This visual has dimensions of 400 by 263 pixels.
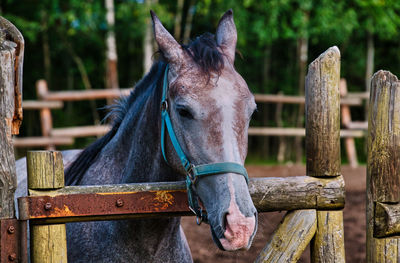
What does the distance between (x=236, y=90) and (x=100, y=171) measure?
100cm

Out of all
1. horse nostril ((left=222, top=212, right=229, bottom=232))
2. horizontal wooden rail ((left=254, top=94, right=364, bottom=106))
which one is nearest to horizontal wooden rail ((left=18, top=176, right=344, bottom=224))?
horse nostril ((left=222, top=212, right=229, bottom=232))

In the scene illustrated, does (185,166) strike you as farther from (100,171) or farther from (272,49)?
(272,49)

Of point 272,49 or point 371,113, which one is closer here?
point 371,113

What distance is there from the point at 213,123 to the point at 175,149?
259 millimetres

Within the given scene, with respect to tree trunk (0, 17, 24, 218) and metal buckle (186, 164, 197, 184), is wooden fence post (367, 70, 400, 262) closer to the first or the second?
metal buckle (186, 164, 197, 184)

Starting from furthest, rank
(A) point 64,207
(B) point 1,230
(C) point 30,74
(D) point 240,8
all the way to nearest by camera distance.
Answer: (C) point 30,74 → (D) point 240,8 → (A) point 64,207 → (B) point 1,230

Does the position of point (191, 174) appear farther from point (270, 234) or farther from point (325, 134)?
point (270, 234)

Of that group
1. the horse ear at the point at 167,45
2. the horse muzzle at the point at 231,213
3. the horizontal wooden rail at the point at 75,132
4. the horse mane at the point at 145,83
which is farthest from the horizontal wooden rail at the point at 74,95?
the horse muzzle at the point at 231,213

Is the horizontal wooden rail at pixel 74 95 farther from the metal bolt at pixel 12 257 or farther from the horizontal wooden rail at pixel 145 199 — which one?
the metal bolt at pixel 12 257

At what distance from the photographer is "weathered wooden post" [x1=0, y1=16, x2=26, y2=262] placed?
1760 mm

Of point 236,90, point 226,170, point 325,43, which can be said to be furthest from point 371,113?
point 325,43

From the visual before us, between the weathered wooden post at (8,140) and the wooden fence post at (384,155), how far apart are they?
5.39ft

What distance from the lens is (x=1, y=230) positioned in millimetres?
1766

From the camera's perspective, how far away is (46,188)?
6.12 ft
